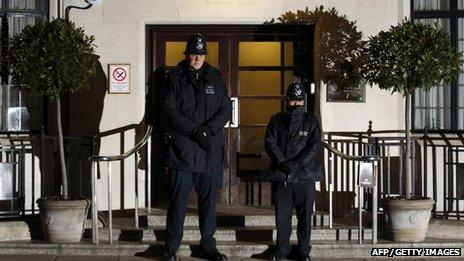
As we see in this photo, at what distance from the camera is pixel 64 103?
10914 mm

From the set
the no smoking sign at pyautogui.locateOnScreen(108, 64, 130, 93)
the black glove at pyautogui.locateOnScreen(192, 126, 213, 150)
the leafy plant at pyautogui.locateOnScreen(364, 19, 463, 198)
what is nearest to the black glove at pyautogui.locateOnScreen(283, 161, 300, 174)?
the black glove at pyautogui.locateOnScreen(192, 126, 213, 150)

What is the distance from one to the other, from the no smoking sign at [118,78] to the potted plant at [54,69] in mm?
1143

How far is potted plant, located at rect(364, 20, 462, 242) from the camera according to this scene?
9523 millimetres

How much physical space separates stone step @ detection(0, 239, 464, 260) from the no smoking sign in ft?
7.31

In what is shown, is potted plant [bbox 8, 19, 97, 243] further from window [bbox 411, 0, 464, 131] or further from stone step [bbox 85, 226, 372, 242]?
window [bbox 411, 0, 464, 131]

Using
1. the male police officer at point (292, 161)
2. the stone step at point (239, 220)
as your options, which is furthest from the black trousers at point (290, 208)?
the stone step at point (239, 220)

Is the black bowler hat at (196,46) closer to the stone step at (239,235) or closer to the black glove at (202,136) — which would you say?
the black glove at (202,136)

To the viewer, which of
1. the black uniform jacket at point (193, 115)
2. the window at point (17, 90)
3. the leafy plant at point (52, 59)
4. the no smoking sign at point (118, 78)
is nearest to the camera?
the black uniform jacket at point (193, 115)

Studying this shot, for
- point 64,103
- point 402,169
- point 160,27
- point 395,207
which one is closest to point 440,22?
point 402,169

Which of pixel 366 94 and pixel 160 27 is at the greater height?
pixel 160 27

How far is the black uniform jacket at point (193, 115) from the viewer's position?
28.7 feet

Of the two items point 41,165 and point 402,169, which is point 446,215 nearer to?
point 402,169

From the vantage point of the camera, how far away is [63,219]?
9.52m

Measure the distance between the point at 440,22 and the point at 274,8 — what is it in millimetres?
2203
